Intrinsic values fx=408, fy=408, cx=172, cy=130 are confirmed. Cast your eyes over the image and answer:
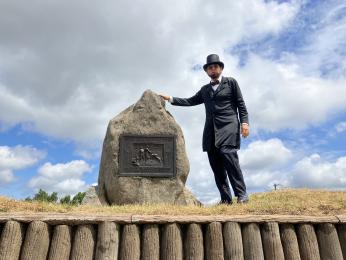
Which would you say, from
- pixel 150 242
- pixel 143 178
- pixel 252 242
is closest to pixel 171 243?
pixel 150 242

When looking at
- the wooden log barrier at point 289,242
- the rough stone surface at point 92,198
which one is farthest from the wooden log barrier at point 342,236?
the rough stone surface at point 92,198

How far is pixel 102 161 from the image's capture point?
9.12 metres

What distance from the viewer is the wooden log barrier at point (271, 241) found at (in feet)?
20.5

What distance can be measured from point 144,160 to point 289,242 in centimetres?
351

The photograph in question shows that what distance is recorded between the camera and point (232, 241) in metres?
6.23

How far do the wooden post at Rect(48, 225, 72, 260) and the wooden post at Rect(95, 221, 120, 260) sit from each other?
1.41 feet

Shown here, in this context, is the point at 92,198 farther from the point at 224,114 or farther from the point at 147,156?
the point at 224,114

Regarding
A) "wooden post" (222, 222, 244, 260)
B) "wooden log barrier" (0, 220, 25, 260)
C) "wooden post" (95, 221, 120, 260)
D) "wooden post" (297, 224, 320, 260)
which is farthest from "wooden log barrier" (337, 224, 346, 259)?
"wooden log barrier" (0, 220, 25, 260)

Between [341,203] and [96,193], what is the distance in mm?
5156

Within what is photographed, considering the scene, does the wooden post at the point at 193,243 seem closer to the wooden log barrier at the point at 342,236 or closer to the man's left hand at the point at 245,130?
the wooden log barrier at the point at 342,236

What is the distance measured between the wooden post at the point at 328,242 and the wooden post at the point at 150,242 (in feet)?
8.62

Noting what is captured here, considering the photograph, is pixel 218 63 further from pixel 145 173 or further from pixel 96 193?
pixel 96 193

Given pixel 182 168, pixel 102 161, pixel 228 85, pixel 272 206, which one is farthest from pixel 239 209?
pixel 102 161

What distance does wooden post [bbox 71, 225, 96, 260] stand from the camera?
5969 mm
